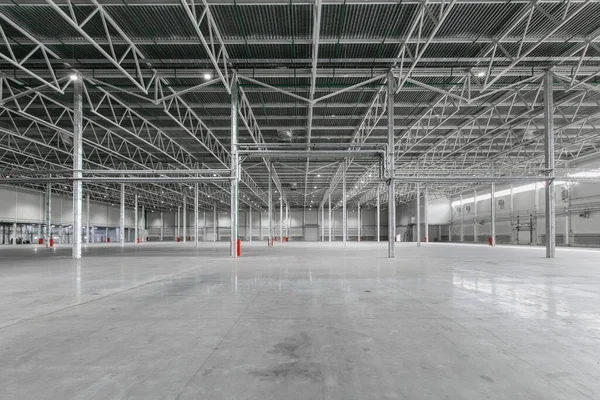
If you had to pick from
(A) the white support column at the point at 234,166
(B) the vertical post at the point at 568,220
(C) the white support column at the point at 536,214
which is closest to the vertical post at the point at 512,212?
(C) the white support column at the point at 536,214

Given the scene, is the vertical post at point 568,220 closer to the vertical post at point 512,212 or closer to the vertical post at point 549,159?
the vertical post at point 512,212

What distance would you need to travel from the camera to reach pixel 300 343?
4098mm

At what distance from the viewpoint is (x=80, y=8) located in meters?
13.5

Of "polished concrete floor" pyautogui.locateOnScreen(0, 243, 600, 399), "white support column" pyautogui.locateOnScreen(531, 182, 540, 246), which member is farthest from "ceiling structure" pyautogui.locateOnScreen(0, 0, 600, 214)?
"white support column" pyautogui.locateOnScreen(531, 182, 540, 246)

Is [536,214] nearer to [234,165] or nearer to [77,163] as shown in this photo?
[234,165]

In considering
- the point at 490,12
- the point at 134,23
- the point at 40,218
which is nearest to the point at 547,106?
the point at 490,12

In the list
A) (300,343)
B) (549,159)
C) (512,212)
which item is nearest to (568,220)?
(512,212)

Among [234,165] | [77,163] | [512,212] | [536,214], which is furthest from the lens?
[512,212]

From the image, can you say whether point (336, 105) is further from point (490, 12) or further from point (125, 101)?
point (125, 101)

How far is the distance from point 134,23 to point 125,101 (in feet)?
28.3

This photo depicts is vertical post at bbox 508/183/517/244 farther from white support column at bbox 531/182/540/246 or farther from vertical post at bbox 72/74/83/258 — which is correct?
vertical post at bbox 72/74/83/258

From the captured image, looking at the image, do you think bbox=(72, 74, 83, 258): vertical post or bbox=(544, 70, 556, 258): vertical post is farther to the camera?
bbox=(544, 70, 556, 258): vertical post

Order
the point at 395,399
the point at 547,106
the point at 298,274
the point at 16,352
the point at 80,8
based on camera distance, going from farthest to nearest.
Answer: the point at 547,106, the point at 80,8, the point at 298,274, the point at 16,352, the point at 395,399

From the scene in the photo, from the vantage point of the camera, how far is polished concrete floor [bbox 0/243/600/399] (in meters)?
2.97
